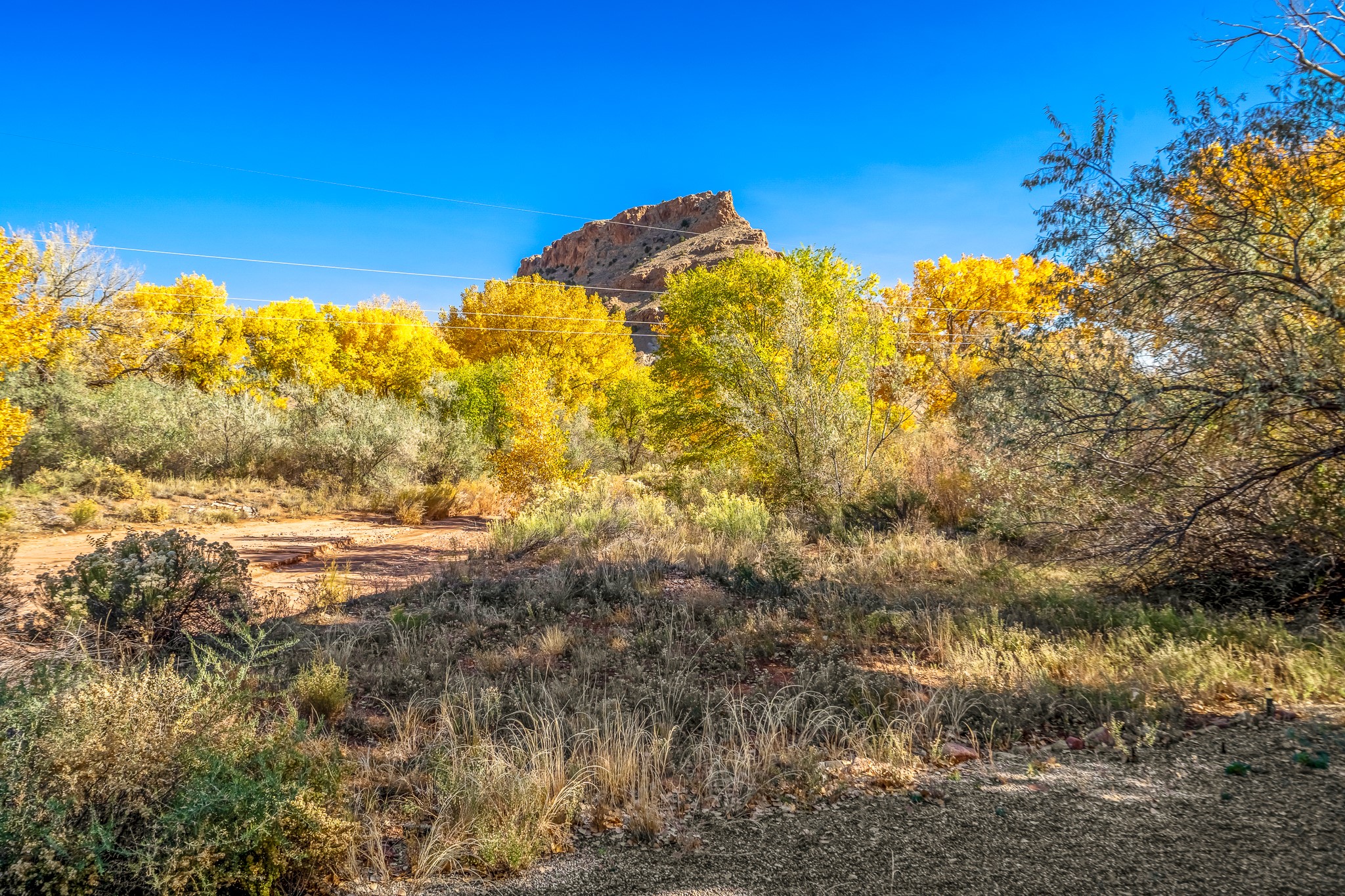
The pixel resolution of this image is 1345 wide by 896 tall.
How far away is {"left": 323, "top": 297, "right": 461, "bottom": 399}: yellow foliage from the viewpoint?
28.6 m

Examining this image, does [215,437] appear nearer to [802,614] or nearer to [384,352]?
[384,352]

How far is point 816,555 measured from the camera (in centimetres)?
902

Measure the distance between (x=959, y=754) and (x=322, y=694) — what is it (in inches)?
165

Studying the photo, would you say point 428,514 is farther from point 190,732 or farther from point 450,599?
point 190,732

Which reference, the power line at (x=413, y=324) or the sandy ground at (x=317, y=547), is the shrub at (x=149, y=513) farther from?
the power line at (x=413, y=324)

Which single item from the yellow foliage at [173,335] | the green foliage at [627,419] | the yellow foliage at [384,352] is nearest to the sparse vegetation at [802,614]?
the yellow foliage at [173,335]

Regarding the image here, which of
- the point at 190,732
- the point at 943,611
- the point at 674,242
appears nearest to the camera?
the point at 190,732

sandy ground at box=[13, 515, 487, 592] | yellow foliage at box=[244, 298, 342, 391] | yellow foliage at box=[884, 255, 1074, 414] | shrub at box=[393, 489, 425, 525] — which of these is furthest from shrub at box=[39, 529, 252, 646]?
yellow foliage at box=[244, 298, 342, 391]

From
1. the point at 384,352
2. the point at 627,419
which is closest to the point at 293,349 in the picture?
the point at 384,352

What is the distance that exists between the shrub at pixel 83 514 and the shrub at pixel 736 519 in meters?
11.9

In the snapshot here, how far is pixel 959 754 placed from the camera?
10.5ft

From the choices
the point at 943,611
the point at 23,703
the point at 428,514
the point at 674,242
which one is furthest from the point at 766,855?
the point at 674,242

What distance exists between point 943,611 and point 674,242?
7968cm

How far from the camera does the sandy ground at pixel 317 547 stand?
8359 mm
